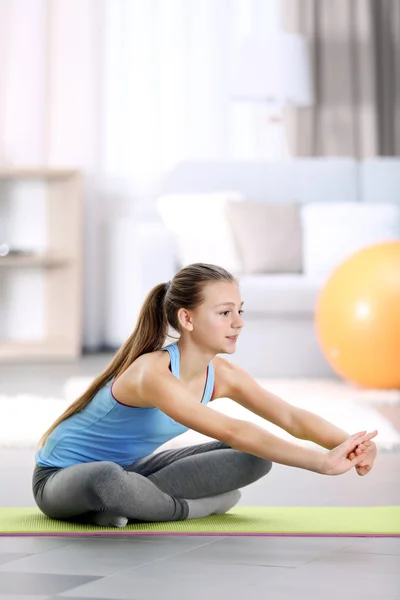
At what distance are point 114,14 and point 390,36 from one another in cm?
156

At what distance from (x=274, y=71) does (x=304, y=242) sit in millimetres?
1168

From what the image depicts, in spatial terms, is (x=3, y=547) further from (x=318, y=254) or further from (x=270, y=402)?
(x=318, y=254)

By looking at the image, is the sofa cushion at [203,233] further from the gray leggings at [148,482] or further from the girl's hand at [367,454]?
the girl's hand at [367,454]

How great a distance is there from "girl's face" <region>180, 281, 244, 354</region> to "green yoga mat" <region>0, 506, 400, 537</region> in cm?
31

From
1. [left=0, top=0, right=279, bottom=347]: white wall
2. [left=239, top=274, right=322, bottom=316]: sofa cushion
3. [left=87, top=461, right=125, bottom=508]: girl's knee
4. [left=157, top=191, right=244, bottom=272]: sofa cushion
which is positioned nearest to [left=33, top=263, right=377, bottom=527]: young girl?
[left=87, top=461, right=125, bottom=508]: girl's knee

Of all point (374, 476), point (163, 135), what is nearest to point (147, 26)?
point (163, 135)

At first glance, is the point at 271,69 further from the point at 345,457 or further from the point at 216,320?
the point at 345,457

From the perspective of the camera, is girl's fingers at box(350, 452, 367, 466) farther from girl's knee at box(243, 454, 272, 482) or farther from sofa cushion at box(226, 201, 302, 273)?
sofa cushion at box(226, 201, 302, 273)

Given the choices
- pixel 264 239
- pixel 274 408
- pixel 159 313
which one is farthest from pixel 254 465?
pixel 264 239

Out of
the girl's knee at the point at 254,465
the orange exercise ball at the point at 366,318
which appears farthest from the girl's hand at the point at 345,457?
the orange exercise ball at the point at 366,318

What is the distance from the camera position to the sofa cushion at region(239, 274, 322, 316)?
14.1 feet

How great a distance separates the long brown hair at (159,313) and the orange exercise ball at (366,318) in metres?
1.86

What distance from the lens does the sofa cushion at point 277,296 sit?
429 centimetres

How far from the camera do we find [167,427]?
192 cm
